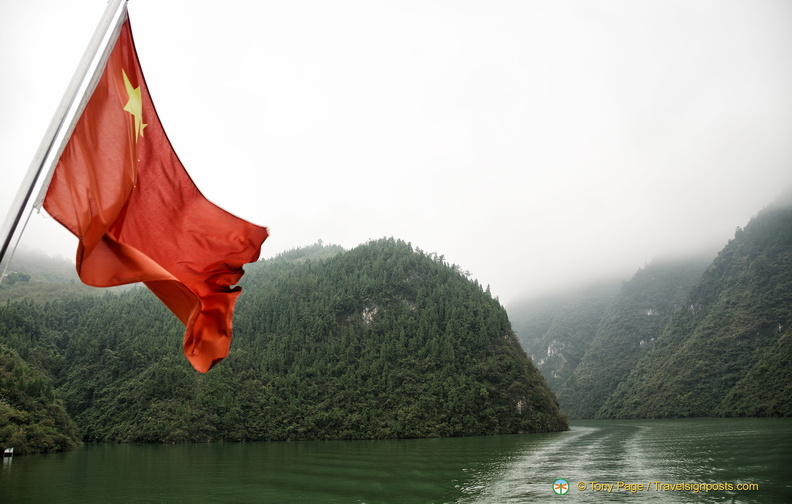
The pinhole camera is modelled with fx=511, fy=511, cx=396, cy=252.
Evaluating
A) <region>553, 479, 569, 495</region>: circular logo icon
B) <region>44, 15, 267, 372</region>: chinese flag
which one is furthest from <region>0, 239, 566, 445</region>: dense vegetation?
<region>44, 15, 267, 372</region>: chinese flag

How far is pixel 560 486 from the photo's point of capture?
25.7 m

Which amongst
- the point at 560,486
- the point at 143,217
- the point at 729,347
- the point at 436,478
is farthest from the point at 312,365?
the point at 729,347

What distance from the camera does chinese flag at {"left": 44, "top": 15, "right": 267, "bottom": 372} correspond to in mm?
5312

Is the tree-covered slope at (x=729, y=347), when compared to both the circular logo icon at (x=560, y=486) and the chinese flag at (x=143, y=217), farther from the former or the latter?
the chinese flag at (x=143, y=217)

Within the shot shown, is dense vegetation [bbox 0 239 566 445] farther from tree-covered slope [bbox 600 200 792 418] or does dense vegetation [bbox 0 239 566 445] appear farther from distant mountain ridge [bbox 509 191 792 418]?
distant mountain ridge [bbox 509 191 792 418]

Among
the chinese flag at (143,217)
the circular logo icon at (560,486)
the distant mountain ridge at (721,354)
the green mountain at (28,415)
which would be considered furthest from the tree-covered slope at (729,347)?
the chinese flag at (143,217)

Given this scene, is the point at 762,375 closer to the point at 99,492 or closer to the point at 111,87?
the point at 99,492

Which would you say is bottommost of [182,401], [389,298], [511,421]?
[511,421]

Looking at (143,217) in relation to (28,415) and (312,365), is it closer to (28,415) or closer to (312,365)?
(28,415)

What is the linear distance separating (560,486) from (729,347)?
13238 cm

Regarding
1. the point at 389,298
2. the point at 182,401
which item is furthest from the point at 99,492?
the point at 389,298

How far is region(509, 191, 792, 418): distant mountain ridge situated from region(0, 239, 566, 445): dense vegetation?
165 ft

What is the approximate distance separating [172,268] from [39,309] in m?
132

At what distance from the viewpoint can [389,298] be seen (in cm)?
11781
